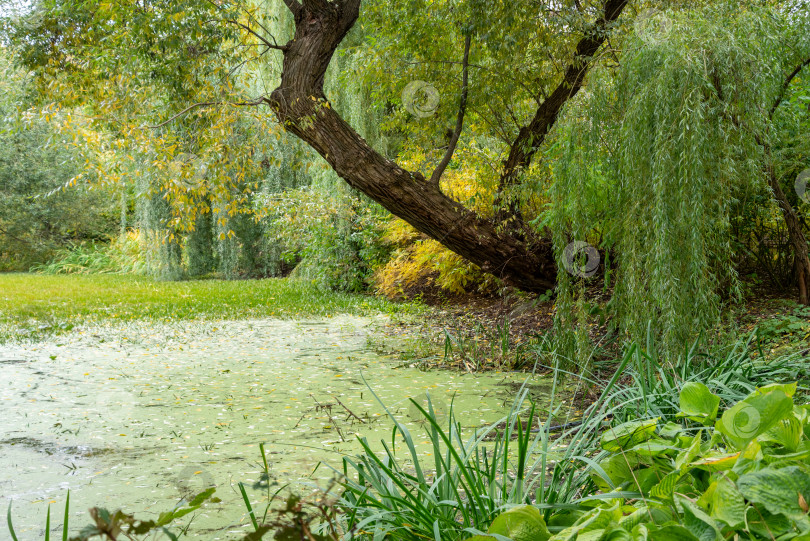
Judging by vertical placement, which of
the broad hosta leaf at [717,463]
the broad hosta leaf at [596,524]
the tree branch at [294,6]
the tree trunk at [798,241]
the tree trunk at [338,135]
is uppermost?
the tree branch at [294,6]

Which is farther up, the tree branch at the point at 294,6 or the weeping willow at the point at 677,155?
the tree branch at the point at 294,6

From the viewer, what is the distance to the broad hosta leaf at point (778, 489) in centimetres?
83

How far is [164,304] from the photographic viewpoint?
9.21 metres

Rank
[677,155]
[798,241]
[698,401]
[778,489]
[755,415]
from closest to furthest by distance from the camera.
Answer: [778,489], [755,415], [698,401], [677,155], [798,241]

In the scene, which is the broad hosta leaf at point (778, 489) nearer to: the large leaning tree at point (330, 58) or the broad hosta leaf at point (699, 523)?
the broad hosta leaf at point (699, 523)

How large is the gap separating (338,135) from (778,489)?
17.9 feet

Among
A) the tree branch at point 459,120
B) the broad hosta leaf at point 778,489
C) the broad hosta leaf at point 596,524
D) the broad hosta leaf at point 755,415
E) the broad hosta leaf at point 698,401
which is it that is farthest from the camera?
the tree branch at point 459,120

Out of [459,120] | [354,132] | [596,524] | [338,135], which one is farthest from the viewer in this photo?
[459,120]

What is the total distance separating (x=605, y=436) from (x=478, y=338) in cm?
451

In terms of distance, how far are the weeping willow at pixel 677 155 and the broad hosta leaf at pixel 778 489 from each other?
2.69 metres

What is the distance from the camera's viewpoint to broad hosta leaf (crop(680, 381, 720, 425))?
135 cm

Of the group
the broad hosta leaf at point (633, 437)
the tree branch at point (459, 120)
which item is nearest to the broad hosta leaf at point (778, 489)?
the broad hosta leaf at point (633, 437)

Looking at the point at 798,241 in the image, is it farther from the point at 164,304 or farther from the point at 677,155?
the point at 164,304

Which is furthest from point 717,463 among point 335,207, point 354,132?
point 335,207
